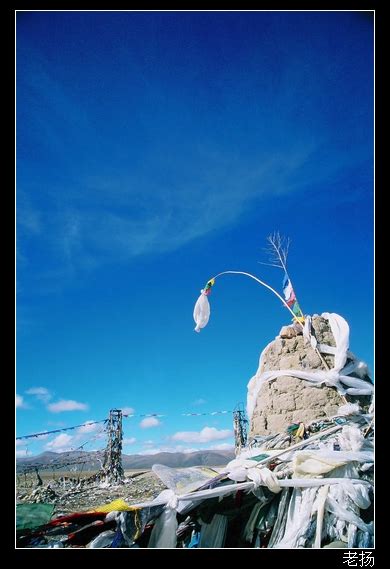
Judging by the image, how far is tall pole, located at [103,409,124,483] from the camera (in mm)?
8195

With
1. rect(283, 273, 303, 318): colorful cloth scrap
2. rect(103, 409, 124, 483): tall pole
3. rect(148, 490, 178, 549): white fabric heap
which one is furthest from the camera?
rect(103, 409, 124, 483): tall pole

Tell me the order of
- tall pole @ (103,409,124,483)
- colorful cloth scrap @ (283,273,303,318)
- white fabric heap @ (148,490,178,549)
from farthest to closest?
tall pole @ (103,409,124,483), colorful cloth scrap @ (283,273,303,318), white fabric heap @ (148,490,178,549)

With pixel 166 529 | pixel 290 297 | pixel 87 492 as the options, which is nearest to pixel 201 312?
pixel 290 297

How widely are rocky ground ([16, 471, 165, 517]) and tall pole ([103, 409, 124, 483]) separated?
0.73ft

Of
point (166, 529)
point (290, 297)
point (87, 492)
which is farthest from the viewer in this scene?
point (87, 492)

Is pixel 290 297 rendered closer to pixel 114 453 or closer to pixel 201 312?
pixel 201 312

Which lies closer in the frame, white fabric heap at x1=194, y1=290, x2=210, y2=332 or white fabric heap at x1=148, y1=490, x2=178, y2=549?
white fabric heap at x1=148, y1=490, x2=178, y2=549

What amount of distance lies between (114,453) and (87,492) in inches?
44.0

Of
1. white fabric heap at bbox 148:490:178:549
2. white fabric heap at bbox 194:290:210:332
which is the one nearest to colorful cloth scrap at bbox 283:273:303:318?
white fabric heap at bbox 194:290:210:332

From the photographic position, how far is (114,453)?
839cm

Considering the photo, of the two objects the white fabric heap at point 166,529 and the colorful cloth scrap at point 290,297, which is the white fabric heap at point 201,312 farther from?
the white fabric heap at point 166,529

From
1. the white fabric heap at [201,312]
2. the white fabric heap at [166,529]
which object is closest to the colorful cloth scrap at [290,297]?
the white fabric heap at [201,312]

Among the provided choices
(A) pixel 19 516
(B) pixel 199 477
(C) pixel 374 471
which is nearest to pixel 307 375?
(C) pixel 374 471

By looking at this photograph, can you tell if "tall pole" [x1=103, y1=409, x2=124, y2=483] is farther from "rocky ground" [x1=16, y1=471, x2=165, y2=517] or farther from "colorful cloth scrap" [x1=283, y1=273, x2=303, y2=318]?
"colorful cloth scrap" [x1=283, y1=273, x2=303, y2=318]
